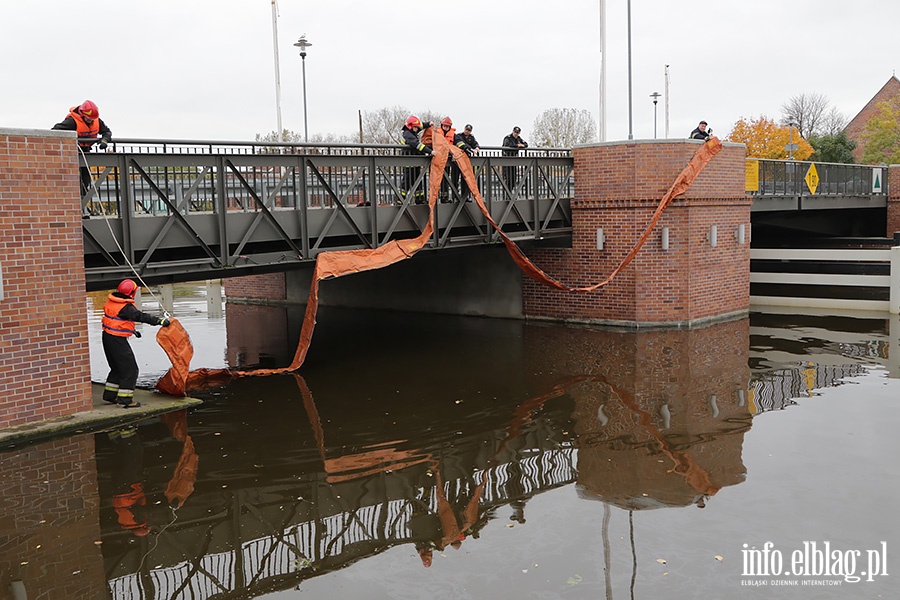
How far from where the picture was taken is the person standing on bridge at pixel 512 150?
1775 cm

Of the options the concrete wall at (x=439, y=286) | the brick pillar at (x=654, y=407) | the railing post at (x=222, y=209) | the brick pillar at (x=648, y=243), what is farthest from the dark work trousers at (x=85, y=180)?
the brick pillar at (x=648, y=243)

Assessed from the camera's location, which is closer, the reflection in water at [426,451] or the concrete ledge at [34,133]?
the reflection in water at [426,451]

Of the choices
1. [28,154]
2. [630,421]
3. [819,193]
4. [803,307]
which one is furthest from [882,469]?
[819,193]

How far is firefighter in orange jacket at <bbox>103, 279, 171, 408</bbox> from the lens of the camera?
10.9m

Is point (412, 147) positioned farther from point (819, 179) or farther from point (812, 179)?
point (819, 179)

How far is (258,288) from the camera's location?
25.4 m

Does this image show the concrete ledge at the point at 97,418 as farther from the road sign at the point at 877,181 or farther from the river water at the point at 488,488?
the road sign at the point at 877,181

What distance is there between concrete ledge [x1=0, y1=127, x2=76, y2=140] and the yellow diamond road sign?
21881 mm

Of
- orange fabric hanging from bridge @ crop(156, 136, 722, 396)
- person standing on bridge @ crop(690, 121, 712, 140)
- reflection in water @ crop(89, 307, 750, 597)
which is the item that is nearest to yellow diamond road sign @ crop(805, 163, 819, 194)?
person standing on bridge @ crop(690, 121, 712, 140)

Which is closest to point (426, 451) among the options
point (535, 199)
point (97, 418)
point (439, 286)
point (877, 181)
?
point (97, 418)

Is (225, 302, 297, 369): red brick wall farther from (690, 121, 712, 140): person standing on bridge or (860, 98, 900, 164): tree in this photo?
(860, 98, 900, 164): tree

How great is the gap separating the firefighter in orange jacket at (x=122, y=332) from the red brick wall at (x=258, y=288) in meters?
13.7

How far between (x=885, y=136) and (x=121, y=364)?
2164 inches

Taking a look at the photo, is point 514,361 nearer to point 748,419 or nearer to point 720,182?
point 748,419
